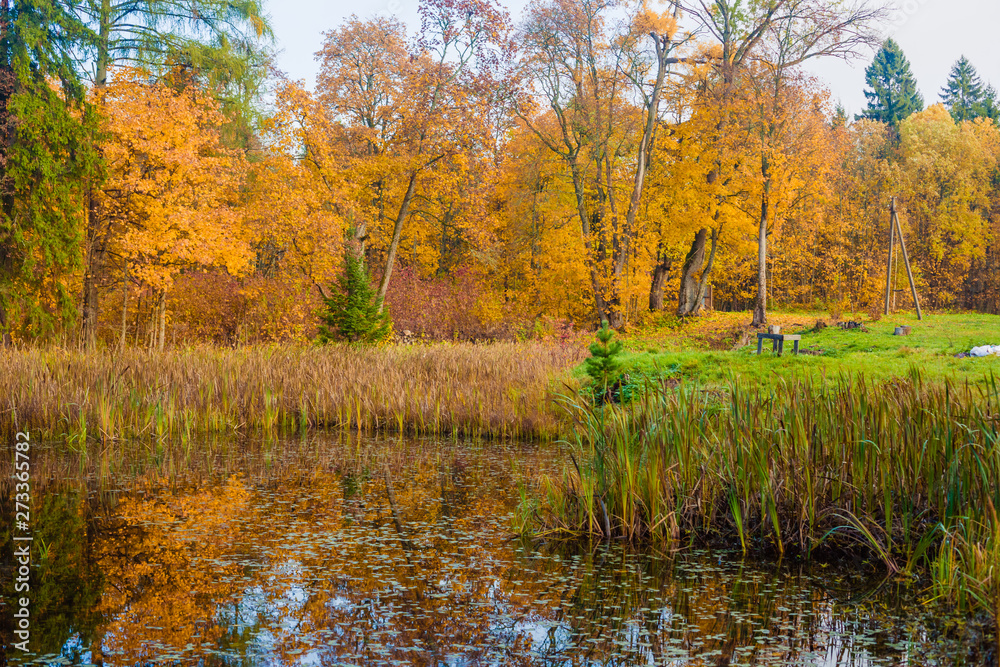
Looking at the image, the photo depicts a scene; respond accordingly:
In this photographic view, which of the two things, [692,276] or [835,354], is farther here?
[692,276]

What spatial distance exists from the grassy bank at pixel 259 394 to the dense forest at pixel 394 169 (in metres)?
3.60

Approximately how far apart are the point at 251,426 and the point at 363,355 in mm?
2914

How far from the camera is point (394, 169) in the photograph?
71.5 feet

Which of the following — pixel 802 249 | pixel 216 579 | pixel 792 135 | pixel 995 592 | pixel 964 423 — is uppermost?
pixel 792 135

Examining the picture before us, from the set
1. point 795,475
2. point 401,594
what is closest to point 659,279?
point 795,475

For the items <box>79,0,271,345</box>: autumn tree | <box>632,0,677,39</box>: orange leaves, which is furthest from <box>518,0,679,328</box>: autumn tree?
<box>79,0,271,345</box>: autumn tree

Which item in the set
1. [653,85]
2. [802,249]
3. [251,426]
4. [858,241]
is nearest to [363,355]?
[251,426]

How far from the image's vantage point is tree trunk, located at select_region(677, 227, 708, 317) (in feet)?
83.4

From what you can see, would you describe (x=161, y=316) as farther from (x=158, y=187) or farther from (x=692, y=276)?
(x=692, y=276)

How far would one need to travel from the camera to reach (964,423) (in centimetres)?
474

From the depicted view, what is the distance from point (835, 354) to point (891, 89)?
48.0 m

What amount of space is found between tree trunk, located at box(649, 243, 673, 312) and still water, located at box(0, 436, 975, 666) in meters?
20.5

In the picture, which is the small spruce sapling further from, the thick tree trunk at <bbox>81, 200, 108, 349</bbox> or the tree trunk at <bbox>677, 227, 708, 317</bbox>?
the tree trunk at <bbox>677, 227, 708, 317</bbox>

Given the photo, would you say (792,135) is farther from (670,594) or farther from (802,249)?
(670,594)
